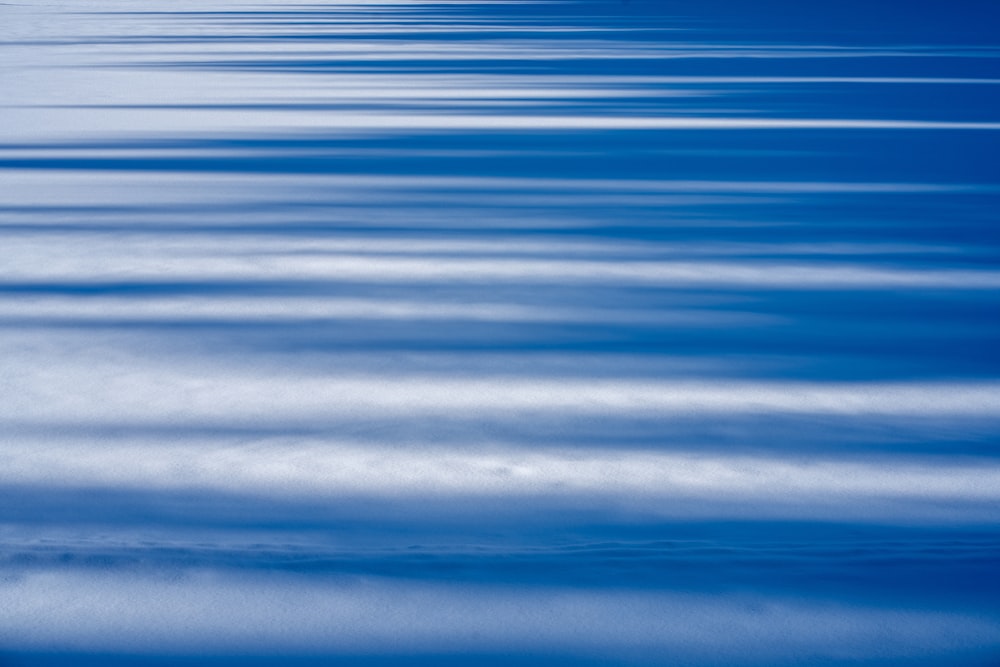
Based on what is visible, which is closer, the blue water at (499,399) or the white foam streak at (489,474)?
the blue water at (499,399)

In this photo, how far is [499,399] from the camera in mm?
836

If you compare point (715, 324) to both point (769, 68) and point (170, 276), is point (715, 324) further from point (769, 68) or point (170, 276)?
point (769, 68)

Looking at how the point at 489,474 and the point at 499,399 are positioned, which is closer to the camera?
the point at 489,474

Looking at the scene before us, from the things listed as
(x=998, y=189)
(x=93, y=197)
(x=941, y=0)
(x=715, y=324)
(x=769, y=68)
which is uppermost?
(x=941, y=0)

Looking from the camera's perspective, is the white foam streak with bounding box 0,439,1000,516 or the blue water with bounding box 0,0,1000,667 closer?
the blue water with bounding box 0,0,1000,667

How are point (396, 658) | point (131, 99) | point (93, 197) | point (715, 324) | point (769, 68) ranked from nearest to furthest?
point (396, 658) < point (715, 324) < point (93, 197) < point (131, 99) < point (769, 68)

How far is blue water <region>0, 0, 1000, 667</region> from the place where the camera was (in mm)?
568

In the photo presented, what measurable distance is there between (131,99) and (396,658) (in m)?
2.32

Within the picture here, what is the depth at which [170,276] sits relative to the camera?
117 centimetres

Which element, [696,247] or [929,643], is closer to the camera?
[929,643]

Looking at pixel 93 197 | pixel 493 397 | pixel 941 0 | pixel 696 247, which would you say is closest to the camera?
pixel 493 397

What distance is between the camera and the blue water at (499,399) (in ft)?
1.86

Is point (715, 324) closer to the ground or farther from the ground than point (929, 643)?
farther from the ground

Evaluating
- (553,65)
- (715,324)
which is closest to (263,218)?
(715,324)
